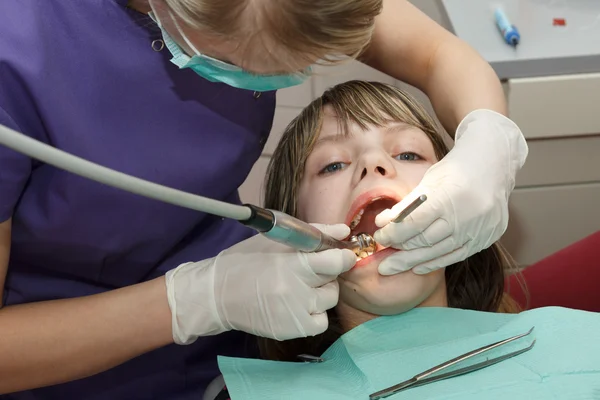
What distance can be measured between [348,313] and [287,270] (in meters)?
0.29

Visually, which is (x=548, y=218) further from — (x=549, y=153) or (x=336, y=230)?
(x=336, y=230)

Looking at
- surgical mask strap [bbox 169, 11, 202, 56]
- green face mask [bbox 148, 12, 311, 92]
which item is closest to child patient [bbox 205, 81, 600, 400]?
green face mask [bbox 148, 12, 311, 92]

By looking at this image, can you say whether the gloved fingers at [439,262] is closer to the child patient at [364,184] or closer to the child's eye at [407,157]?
the child patient at [364,184]

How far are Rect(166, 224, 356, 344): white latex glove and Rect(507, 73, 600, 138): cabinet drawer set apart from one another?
955 millimetres

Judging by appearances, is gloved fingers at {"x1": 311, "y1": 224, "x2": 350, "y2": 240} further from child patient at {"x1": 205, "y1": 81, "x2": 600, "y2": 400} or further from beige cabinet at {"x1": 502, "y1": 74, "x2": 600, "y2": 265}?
beige cabinet at {"x1": 502, "y1": 74, "x2": 600, "y2": 265}

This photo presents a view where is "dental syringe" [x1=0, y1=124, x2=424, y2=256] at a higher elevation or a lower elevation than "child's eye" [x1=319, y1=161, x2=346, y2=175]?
higher

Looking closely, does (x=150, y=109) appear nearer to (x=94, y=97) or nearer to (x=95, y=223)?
(x=94, y=97)

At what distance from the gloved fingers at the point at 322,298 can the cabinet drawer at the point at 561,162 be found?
1.05 meters

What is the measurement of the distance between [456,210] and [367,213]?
21 cm

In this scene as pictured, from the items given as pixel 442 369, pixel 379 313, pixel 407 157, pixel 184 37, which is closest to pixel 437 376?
pixel 442 369

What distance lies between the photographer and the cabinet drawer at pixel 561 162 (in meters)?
2.12

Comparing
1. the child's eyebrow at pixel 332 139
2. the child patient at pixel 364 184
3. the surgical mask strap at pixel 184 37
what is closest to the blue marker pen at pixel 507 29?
the child patient at pixel 364 184

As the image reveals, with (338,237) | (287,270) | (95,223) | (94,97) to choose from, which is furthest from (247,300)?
(94,97)

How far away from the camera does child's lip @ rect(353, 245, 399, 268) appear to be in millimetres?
1361
